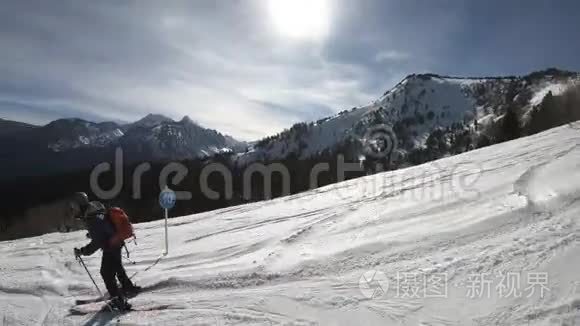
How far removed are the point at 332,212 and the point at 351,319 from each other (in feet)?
23.4

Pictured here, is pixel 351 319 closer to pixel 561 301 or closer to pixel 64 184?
pixel 561 301

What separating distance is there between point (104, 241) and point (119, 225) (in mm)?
379

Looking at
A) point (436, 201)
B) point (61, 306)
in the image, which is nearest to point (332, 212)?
point (436, 201)

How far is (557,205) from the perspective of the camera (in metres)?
9.11

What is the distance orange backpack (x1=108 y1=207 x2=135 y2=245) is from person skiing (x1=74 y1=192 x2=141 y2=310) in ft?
0.08

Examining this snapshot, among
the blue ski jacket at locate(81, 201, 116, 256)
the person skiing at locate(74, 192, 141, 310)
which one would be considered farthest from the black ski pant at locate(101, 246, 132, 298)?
the blue ski jacket at locate(81, 201, 116, 256)

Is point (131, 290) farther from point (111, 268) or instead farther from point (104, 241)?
point (104, 241)

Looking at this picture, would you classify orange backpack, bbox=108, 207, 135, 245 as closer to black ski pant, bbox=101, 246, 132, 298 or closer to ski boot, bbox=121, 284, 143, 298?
black ski pant, bbox=101, 246, 132, 298

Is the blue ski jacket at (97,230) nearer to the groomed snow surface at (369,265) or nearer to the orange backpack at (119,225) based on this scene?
the orange backpack at (119,225)

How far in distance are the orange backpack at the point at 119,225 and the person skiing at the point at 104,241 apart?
3 centimetres

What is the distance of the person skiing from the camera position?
692cm

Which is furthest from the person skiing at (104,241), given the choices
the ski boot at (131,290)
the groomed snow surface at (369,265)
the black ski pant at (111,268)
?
the ski boot at (131,290)

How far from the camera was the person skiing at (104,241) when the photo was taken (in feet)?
22.7

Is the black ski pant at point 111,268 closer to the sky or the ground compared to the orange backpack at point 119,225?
closer to the ground
